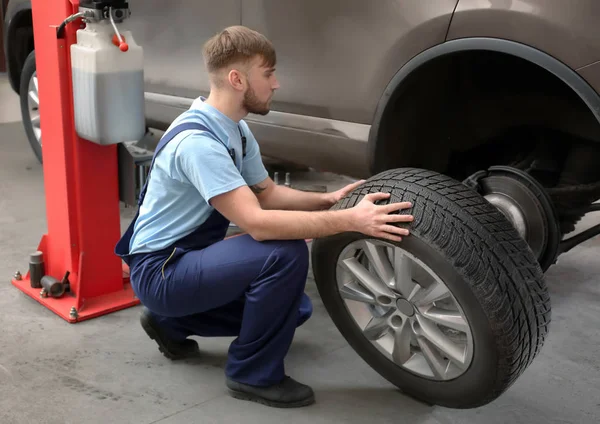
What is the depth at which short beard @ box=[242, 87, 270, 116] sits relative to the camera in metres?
2.17

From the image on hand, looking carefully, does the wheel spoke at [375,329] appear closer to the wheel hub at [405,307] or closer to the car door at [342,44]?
the wheel hub at [405,307]

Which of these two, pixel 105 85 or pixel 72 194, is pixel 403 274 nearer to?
pixel 105 85

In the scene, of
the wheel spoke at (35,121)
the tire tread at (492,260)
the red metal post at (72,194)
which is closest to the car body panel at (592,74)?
the tire tread at (492,260)

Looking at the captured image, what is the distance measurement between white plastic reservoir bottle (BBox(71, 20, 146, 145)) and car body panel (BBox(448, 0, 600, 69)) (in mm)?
→ 1166

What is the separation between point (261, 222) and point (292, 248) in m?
0.13

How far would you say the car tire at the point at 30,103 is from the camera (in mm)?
4352

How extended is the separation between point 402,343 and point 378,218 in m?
0.42

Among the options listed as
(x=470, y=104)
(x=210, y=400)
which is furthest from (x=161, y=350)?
(x=470, y=104)

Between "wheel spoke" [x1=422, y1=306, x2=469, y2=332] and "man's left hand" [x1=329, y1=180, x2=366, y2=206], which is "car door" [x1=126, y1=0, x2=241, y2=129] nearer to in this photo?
"man's left hand" [x1=329, y1=180, x2=366, y2=206]

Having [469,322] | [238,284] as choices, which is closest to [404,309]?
[469,322]

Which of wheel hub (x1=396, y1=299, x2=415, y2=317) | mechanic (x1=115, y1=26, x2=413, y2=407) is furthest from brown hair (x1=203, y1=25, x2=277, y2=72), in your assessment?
wheel hub (x1=396, y1=299, x2=415, y2=317)

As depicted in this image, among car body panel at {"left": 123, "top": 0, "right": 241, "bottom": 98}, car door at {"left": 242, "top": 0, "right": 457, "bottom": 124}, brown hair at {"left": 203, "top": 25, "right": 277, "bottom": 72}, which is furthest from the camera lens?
car body panel at {"left": 123, "top": 0, "right": 241, "bottom": 98}

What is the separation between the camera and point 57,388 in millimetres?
2225

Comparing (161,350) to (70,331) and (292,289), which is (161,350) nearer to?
(70,331)
